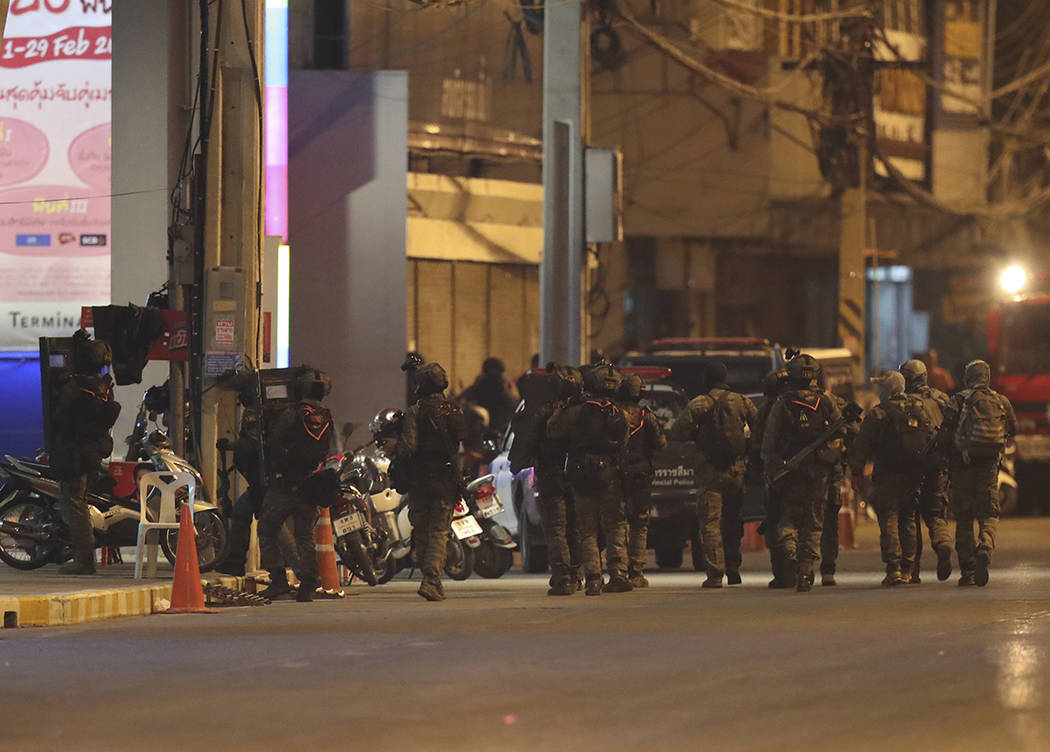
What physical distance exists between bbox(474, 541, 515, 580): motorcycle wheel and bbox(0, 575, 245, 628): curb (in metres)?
3.88

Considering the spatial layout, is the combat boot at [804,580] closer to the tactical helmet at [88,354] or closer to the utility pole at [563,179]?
the tactical helmet at [88,354]

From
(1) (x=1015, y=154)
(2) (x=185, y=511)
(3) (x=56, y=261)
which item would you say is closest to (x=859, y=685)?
(2) (x=185, y=511)

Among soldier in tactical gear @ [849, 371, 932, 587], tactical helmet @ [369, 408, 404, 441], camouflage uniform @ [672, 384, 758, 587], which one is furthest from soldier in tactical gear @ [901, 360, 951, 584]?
tactical helmet @ [369, 408, 404, 441]

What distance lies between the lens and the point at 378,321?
2594 cm

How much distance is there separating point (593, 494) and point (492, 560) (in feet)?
7.81

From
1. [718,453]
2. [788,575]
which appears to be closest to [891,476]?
[788,575]

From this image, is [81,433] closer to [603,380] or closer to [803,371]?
[603,380]

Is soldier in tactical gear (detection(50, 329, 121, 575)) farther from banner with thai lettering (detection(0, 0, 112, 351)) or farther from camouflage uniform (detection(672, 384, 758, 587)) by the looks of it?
banner with thai lettering (detection(0, 0, 112, 351))

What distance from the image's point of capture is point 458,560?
59.2 ft

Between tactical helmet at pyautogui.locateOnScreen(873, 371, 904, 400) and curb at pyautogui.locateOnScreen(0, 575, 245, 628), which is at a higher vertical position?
tactical helmet at pyautogui.locateOnScreen(873, 371, 904, 400)

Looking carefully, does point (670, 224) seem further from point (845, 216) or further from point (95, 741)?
point (95, 741)

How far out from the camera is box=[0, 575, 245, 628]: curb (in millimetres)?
13547

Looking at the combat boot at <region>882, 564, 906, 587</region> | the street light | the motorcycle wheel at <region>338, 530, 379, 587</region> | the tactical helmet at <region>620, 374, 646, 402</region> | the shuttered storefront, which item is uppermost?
the street light

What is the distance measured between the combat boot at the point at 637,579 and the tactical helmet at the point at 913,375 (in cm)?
274
